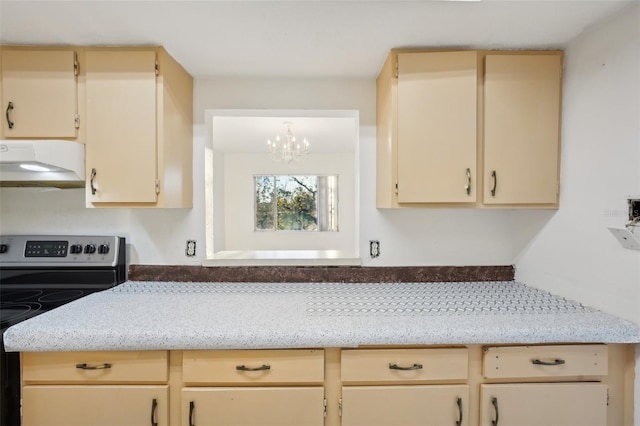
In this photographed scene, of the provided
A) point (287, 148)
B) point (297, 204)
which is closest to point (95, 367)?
point (287, 148)

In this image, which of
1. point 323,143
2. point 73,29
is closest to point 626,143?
point 73,29

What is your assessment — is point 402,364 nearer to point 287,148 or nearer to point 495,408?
point 495,408

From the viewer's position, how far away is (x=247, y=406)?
1.10 m

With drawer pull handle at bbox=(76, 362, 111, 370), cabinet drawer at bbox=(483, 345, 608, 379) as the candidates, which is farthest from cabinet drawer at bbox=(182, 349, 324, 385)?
cabinet drawer at bbox=(483, 345, 608, 379)

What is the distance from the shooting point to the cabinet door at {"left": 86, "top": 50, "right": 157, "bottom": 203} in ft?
4.65

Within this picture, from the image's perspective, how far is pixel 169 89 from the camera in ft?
4.89

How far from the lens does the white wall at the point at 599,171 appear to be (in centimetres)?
115

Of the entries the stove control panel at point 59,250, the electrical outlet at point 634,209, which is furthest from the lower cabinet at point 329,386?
the stove control panel at point 59,250

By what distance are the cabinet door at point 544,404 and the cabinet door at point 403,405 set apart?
11cm

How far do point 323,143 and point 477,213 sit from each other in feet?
12.6

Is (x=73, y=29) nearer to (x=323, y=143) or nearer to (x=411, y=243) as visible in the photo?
(x=411, y=243)

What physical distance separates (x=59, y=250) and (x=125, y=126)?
78cm

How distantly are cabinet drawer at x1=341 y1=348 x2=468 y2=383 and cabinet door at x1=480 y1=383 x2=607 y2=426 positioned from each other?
151 millimetres

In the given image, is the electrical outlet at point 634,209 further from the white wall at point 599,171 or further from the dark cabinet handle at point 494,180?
the dark cabinet handle at point 494,180
